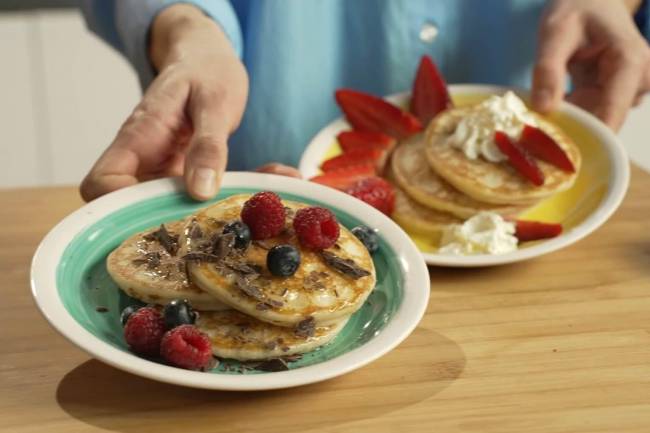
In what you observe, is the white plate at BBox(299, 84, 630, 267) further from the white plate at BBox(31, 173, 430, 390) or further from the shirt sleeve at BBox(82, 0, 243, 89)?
the shirt sleeve at BBox(82, 0, 243, 89)

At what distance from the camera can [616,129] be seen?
6.44ft

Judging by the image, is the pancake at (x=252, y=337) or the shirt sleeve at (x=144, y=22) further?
the shirt sleeve at (x=144, y=22)

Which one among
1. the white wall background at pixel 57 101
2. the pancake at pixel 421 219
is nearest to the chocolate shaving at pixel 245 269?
the pancake at pixel 421 219

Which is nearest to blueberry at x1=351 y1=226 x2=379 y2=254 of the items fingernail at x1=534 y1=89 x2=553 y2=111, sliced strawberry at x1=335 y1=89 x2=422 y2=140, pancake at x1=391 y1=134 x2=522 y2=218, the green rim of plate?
the green rim of plate

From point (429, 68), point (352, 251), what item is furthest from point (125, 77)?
point (352, 251)

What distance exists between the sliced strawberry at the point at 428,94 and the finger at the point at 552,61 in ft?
0.61

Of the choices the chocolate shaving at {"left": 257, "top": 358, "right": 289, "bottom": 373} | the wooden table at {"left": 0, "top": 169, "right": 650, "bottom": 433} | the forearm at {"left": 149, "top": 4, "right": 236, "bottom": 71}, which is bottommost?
the wooden table at {"left": 0, "top": 169, "right": 650, "bottom": 433}

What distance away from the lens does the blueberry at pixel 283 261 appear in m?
1.17

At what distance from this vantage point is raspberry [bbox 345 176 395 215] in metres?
1.63

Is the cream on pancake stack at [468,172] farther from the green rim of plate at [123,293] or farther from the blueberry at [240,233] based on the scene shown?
the blueberry at [240,233]

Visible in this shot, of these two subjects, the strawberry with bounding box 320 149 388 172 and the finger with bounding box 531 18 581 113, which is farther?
the finger with bounding box 531 18 581 113

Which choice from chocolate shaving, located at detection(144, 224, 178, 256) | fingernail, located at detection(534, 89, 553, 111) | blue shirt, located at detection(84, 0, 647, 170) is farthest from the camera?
blue shirt, located at detection(84, 0, 647, 170)

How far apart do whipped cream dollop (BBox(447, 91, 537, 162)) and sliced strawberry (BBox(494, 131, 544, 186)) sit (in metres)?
0.01

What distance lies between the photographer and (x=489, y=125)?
68.2 inches
